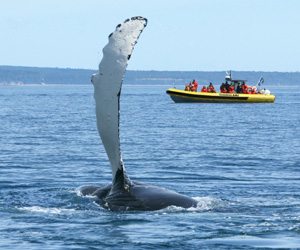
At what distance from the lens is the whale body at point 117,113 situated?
7.95 m

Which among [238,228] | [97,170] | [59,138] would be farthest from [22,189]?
[59,138]

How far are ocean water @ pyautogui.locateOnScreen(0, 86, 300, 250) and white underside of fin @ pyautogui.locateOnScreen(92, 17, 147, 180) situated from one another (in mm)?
1225

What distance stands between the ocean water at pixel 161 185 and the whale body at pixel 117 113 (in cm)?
15

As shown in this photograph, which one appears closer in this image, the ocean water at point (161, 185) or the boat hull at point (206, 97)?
the ocean water at point (161, 185)

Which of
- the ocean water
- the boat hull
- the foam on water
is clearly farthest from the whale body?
the boat hull

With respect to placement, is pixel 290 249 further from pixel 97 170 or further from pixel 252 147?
pixel 252 147

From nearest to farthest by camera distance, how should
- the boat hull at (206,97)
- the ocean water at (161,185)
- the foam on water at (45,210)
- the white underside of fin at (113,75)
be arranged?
the white underside of fin at (113,75) → the ocean water at (161,185) → the foam on water at (45,210) → the boat hull at (206,97)

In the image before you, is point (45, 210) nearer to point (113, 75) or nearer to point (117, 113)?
point (117, 113)

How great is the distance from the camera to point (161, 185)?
14.0 metres

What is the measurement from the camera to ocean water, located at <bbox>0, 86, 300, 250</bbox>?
8234 millimetres

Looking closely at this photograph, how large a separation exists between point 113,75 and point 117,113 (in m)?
0.43

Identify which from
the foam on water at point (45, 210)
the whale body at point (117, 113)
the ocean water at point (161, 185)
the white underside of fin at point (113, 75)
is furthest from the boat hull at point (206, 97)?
the white underside of fin at point (113, 75)

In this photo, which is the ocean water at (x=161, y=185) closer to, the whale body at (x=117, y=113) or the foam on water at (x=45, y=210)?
the foam on water at (x=45, y=210)

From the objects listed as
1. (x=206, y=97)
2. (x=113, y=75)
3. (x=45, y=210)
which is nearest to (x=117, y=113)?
(x=113, y=75)
